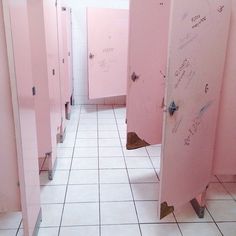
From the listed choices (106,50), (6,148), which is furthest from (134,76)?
(106,50)

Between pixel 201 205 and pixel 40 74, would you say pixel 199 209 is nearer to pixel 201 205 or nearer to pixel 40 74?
pixel 201 205

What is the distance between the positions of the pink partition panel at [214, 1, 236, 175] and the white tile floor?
0.35 metres

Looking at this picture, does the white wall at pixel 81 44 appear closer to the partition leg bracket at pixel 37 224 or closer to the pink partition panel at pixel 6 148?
the partition leg bracket at pixel 37 224

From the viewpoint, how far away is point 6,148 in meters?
1.48

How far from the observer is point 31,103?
1716mm

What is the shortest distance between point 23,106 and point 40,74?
64cm

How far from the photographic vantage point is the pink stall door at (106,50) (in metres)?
4.23

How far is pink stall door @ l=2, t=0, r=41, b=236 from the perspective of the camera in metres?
1.32

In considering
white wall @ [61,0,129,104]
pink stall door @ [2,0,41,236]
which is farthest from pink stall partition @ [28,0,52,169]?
white wall @ [61,0,129,104]

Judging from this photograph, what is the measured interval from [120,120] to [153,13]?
84.0 inches

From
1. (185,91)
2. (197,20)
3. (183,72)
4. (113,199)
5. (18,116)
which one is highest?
(197,20)

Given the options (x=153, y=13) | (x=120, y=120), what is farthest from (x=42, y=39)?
(x=120, y=120)

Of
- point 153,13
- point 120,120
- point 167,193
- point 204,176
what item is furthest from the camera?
point 120,120

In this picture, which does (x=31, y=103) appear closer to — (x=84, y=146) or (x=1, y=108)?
(x=1, y=108)
